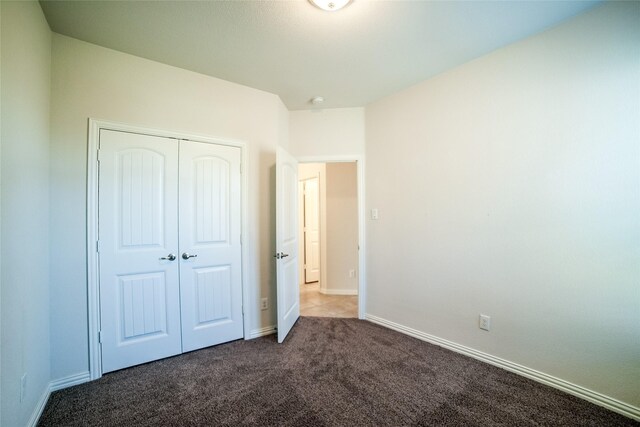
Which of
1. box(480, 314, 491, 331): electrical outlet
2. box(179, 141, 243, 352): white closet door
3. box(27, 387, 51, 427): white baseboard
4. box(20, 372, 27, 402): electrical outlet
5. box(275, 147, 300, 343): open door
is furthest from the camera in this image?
box(275, 147, 300, 343): open door

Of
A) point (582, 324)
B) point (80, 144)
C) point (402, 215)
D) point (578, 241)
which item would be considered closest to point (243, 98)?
point (80, 144)

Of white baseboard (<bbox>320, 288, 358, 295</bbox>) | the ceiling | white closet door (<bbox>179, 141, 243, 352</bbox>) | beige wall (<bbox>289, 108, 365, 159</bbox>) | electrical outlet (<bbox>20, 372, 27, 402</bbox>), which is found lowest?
white baseboard (<bbox>320, 288, 358, 295</bbox>)

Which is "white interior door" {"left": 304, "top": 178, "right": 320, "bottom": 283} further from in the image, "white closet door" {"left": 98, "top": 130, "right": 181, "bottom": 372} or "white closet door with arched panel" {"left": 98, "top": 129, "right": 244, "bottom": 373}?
"white closet door" {"left": 98, "top": 130, "right": 181, "bottom": 372}

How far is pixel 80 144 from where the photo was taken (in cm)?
194

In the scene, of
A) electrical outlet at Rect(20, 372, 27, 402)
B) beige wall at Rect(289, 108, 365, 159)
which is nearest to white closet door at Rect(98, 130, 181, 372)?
electrical outlet at Rect(20, 372, 27, 402)

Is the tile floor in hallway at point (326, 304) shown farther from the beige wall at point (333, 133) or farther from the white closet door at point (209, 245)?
the beige wall at point (333, 133)

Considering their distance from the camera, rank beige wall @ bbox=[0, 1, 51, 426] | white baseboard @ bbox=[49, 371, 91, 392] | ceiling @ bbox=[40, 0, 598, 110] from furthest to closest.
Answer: white baseboard @ bbox=[49, 371, 91, 392]
ceiling @ bbox=[40, 0, 598, 110]
beige wall @ bbox=[0, 1, 51, 426]

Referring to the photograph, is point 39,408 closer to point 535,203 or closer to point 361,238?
point 361,238

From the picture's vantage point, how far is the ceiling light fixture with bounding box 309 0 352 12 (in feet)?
5.15

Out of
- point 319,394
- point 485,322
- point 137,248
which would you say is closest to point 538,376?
point 485,322

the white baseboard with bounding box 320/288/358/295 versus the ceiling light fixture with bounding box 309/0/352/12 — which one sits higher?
the ceiling light fixture with bounding box 309/0/352/12

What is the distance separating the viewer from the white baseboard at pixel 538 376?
1589mm

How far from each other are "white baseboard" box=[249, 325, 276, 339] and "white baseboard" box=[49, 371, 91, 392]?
4.14 ft

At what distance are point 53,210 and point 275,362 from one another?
2.04m
